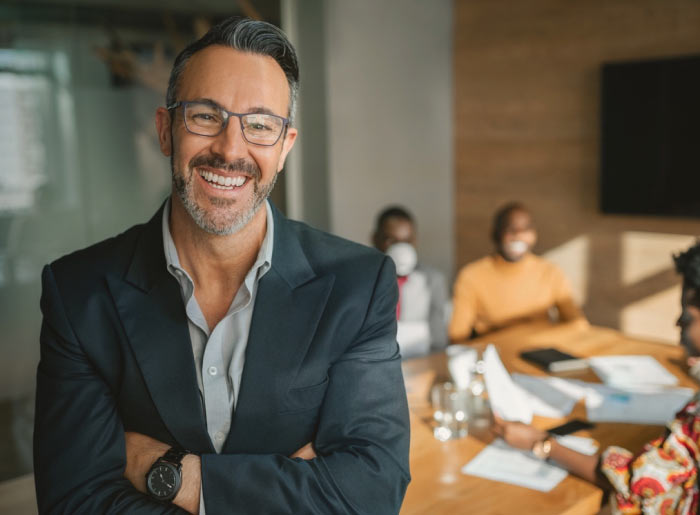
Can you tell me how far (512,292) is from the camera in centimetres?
349

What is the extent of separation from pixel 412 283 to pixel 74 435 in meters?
2.16

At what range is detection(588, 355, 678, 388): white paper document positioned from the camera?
2375 millimetres

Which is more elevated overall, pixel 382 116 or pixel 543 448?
pixel 382 116

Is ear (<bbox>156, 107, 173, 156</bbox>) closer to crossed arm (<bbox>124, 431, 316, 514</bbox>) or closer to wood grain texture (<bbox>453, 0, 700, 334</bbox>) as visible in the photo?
crossed arm (<bbox>124, 431, 316, 514</bbox>)

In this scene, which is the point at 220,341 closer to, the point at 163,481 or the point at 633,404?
the point at 163,481

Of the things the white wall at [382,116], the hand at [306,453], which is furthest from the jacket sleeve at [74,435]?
the white wall at [382,116]

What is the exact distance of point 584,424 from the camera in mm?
2029

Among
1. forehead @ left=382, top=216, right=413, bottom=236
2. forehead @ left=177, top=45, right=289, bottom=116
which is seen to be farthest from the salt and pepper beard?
forehead @ left=382, top=216, right=413, bottom=236

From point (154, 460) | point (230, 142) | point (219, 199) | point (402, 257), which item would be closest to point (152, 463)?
point (154, 460)

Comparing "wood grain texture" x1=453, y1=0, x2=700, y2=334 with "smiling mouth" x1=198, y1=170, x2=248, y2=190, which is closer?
"smiling mouth" x1=198, y1=170, x2=248, y2=190

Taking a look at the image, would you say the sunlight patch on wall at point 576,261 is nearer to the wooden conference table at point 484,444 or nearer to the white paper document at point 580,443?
the wooden conference table at point 484,444

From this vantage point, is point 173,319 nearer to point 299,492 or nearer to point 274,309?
point 274,309

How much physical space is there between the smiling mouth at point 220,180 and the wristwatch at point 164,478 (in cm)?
49

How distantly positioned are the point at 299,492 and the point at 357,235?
375 centimetres
